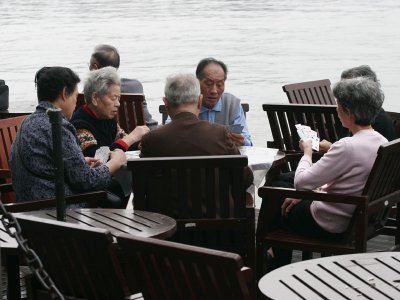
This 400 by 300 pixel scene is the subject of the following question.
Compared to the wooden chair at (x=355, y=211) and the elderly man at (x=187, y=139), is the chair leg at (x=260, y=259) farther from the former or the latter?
the elderly man at (x=187, y=139)

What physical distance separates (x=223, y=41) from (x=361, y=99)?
15588 mm

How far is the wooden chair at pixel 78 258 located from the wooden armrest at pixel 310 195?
181 cm

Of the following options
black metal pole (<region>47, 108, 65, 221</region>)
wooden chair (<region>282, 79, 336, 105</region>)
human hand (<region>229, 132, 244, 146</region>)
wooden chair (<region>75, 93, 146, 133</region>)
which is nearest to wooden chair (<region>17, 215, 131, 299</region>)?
black metal pole (<region>47, 108, 65, 221</region>)

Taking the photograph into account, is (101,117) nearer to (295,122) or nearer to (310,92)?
(295,122)

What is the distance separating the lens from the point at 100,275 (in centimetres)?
405

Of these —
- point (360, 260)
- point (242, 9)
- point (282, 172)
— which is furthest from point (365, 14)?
point (360, 260)

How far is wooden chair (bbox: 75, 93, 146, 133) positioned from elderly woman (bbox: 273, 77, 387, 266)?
8.91 feet

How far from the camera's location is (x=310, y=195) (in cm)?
573

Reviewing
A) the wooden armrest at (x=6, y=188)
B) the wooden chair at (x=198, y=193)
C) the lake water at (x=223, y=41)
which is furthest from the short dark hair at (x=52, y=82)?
the lake water at (x=223, y=41)

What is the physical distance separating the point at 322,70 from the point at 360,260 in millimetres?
12770

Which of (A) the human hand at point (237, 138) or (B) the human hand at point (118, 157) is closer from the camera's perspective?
(B) the human hand at point (118, 157)

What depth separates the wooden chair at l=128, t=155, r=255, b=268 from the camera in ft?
18.1

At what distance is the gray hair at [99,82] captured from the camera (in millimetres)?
7164

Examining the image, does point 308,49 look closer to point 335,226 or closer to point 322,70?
point 322,70
